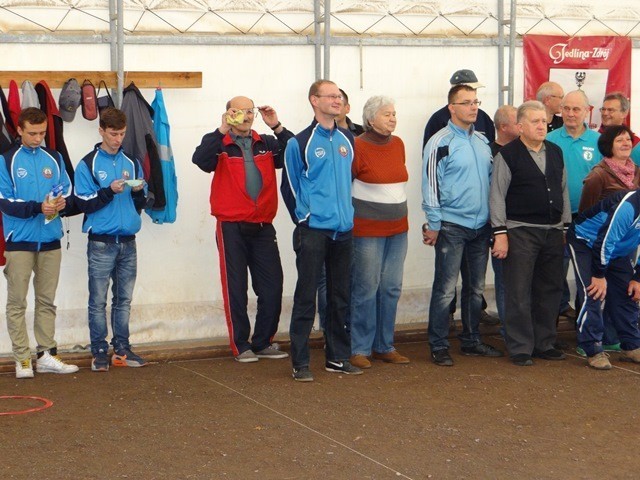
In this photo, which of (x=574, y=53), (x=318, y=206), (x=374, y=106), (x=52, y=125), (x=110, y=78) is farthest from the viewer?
(x=574, y=53)

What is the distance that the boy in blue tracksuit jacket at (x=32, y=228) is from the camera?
754 centimetres

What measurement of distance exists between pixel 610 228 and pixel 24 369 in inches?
164

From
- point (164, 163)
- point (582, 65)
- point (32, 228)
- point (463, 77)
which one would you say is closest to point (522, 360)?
point (463, 77)

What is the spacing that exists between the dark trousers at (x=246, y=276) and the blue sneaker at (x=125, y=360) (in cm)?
70

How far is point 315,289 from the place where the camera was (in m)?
7.60

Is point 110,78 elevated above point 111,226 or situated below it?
above

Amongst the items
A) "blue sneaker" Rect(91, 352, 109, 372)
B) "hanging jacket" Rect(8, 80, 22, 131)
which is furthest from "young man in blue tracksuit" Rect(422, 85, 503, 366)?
"hanging jacket" Rect(8, 80, 22, 131)

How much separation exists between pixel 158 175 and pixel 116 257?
70 cm

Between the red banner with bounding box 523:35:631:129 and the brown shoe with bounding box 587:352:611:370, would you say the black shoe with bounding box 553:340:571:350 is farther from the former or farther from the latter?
the red banner with bounding box 523:35:631:129

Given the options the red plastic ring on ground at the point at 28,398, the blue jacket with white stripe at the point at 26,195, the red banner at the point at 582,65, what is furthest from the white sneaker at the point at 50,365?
the red banner at the point at 582,65

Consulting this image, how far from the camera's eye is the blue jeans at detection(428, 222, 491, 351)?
26.7ft

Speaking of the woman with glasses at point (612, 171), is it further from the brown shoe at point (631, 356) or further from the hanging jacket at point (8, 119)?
the hanging jacket at point (8, 119)

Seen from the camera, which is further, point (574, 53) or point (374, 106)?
point (574, 53)

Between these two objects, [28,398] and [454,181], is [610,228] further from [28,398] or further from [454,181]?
[28,398]
